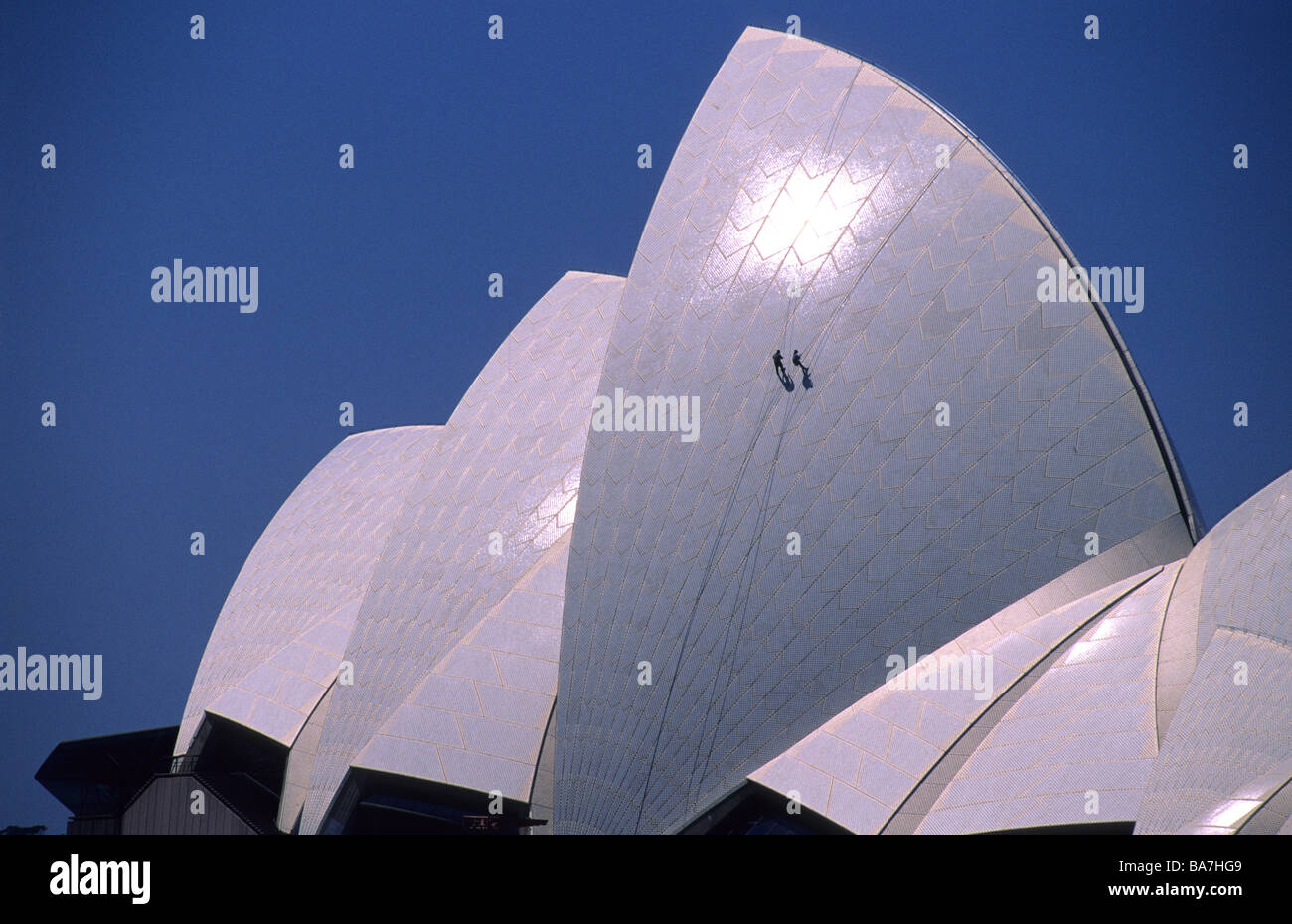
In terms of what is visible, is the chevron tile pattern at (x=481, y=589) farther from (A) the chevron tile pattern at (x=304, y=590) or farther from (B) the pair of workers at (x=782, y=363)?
(B) the pair of workers at (x=782, y=363)

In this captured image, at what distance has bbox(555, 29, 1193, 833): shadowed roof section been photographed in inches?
632

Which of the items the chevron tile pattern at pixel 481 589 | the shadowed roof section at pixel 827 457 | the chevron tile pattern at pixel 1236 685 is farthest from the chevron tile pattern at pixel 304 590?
the chevron tile pattern at pixel 1236 685

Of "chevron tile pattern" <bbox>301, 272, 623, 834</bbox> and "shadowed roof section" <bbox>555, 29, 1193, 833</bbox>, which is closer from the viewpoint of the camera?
"shadowed roof section" <bbox>555, 29, 1193, 833</bbox>

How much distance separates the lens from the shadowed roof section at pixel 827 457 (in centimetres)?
1605

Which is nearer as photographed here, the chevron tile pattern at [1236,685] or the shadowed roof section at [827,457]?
the chevron tile pattern at [1236,685]

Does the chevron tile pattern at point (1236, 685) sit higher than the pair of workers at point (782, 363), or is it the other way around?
the pair of workers at point (782, 363)

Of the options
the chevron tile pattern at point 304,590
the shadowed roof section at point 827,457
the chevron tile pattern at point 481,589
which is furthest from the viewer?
the chevron tile pattern at point 304,590

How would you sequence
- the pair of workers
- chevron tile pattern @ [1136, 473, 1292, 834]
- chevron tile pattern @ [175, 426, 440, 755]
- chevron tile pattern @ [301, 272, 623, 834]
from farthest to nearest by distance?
chevron tile pattern @ [175, 426, 440, 755] → chevron tile pattern @ [301, 272, 623, 834] → the pair of workers → chevron tile pattern @ [1136, 473, 1292, 834]

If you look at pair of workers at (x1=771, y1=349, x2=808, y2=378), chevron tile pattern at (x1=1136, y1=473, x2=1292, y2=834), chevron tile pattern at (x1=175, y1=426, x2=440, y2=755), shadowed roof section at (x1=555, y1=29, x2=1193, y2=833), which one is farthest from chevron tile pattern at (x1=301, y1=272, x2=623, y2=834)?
chevron tile pattern at (x1=1136, y1=473, x2=1292, y2=834)

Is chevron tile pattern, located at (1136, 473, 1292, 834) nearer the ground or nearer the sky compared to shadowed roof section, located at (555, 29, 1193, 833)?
nearer the ground

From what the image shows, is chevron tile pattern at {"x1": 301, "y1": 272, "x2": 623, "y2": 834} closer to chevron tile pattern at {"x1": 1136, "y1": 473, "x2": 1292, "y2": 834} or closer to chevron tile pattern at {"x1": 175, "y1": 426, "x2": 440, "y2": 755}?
chevron tile pattern at {"x1": 175, "y1": 426, "x2": 440, "y2": 755}

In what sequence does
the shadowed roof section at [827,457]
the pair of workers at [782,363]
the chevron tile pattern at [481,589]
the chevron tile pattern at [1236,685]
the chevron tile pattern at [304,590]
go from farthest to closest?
the chevron tile pattern at [304,590]
the chevron tile pattern at [481,589]
the pair of workers at [782,363]
the shadowed roof section at [827,457]
the chevron tile pattern at [1236,685]
